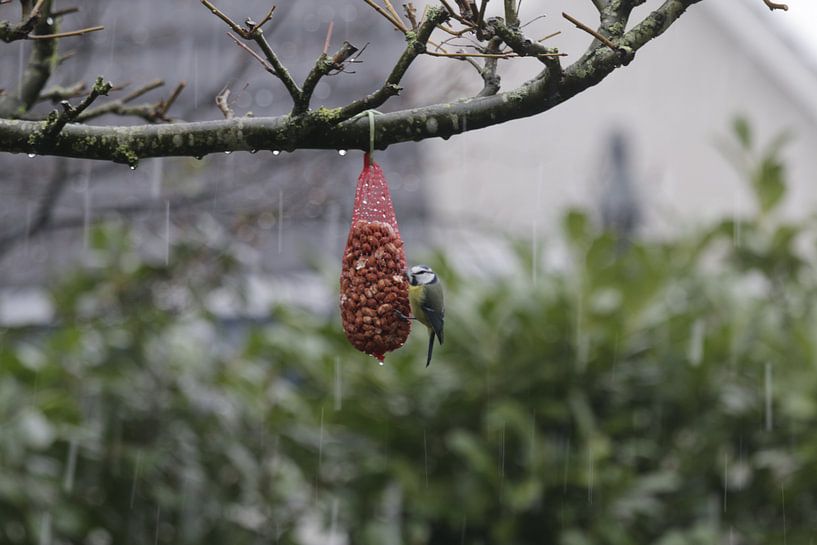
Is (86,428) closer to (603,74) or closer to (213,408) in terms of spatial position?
(213,408)

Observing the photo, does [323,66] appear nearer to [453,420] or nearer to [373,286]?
[373,286]

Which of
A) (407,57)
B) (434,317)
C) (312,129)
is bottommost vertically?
(434,317)

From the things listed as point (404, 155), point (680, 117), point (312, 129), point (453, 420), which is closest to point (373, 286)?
point (312, 129)

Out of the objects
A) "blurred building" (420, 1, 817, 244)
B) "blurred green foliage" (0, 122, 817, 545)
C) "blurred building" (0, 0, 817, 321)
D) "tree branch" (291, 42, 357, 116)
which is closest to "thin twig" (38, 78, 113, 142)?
"tree branch" (291, 42, 357, 116)

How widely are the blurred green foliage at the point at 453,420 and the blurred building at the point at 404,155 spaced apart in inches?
16.4

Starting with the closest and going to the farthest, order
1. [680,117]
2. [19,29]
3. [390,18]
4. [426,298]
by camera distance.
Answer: [390,18] → [19,29] → [426,298] → [680,117]

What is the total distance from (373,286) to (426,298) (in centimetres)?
15

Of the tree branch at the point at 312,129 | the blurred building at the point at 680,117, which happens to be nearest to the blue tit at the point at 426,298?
the tree branch at the point at 312,129

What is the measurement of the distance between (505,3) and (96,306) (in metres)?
3.50

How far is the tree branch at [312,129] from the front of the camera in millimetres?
1804

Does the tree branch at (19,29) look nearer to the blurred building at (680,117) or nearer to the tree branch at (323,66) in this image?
the tree branch at (323,66)

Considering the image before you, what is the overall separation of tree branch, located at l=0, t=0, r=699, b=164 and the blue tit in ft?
1.39

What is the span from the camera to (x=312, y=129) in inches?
70.9

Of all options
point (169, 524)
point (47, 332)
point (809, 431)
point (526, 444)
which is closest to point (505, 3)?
point (526, 444)
